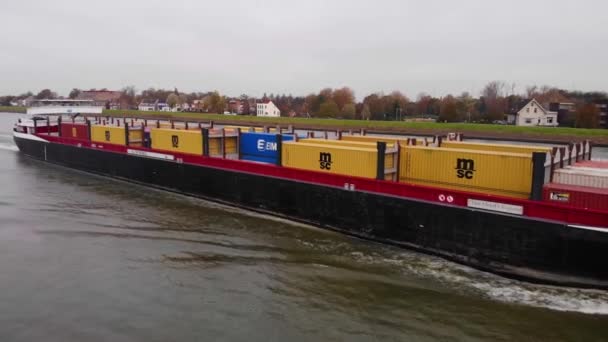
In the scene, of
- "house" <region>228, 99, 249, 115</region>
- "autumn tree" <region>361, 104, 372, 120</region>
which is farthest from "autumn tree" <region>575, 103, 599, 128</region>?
"house" <region>228, 99, 249, 115</region>

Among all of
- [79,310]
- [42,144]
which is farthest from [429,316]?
[42,144]

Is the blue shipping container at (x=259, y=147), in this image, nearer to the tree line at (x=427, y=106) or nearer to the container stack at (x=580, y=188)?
the container stack at (x=580, y=188)

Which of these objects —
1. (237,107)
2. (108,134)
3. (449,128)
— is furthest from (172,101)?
(108,134)

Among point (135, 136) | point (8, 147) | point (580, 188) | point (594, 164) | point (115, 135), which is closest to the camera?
point (580, 188)

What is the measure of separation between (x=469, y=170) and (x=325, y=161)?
5.25 meters

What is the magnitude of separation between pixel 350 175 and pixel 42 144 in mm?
26456

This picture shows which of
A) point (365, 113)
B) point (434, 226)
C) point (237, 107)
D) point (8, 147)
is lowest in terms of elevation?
point (434, 226)

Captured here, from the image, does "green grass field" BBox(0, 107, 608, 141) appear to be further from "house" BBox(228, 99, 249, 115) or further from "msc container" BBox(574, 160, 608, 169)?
"house" BBox(228, 99, 249, 115)

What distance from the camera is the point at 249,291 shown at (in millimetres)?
11797

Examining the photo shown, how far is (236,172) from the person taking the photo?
19984mm

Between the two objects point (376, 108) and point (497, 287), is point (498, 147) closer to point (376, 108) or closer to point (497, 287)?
point (497, 287)

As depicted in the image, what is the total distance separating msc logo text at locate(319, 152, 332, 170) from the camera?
17.1 m

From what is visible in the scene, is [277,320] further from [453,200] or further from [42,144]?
[42,144]

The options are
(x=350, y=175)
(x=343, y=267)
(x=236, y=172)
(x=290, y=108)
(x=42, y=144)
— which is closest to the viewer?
(x=343, y=267)
